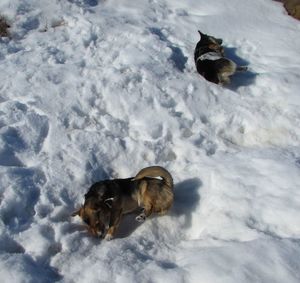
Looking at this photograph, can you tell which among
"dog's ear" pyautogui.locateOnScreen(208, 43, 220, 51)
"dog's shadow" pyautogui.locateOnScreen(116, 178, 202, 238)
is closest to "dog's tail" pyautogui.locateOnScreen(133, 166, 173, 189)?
"dog's shadow" pyautogui.locateOnScreen(116, 178, 202, 238)

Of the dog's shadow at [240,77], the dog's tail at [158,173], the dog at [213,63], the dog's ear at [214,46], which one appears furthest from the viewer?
the dog's ear at [214,46]

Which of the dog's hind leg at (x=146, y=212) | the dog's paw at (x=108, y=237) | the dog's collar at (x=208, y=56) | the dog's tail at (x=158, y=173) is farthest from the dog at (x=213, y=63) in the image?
the dog's paw at (x=108, y=237)

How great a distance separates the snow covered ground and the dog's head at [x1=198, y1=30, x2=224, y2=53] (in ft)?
1.04

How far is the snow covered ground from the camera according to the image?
181 inches

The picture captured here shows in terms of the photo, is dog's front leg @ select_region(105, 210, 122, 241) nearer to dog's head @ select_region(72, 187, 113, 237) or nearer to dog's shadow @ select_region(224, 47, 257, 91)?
dog's head @ select_region(72, 187, 113, 237)

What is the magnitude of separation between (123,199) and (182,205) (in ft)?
2.30

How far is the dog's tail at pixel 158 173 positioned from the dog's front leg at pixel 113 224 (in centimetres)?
55

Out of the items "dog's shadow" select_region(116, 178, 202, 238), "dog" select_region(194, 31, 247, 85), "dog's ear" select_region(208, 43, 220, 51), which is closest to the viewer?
"dog's shadow" select_region(116, 178, 202, 238)

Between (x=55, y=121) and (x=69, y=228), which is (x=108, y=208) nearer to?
(x=69, y=228)

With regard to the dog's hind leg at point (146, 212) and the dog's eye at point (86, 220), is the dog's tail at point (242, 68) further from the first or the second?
the dog's eye at point (86, 220)

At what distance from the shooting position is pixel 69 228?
5.03 m

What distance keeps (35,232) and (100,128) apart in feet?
6.32

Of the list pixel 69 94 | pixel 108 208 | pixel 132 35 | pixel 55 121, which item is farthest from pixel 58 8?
pixel 108 208

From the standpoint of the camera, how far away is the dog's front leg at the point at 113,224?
5020mm
